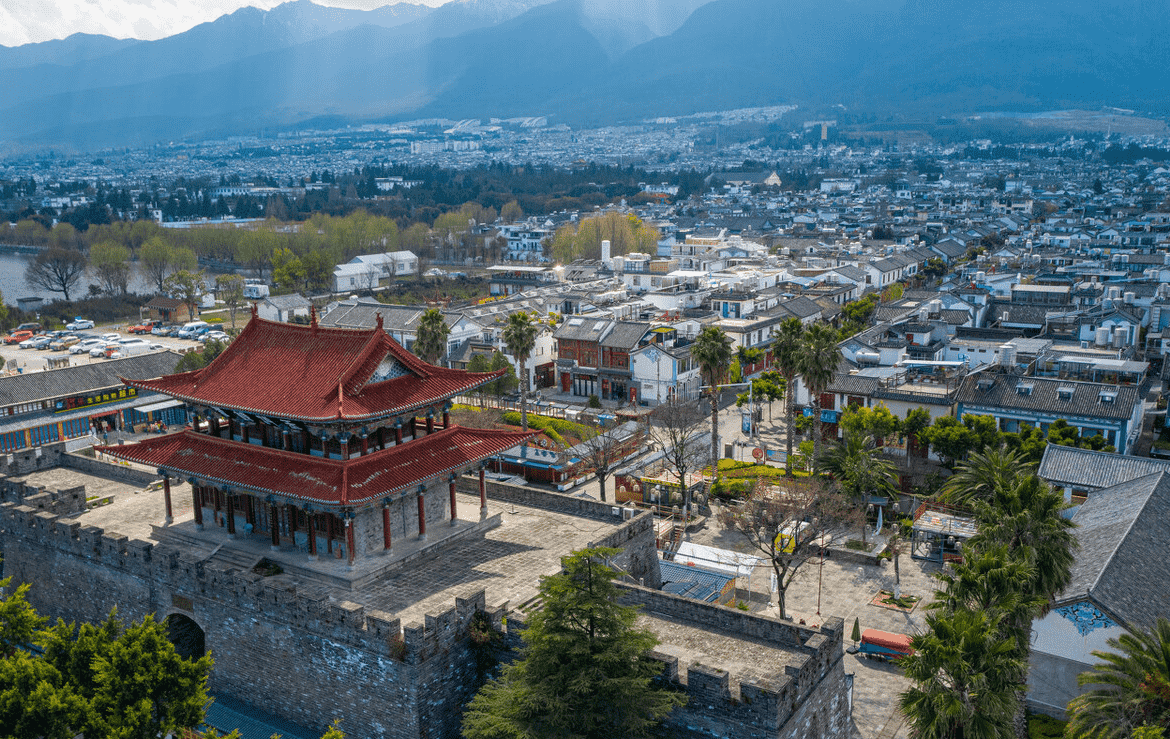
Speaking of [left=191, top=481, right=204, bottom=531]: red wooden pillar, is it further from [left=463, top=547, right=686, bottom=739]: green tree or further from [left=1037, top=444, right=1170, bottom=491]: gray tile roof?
[left=1037, top=444, right=1170, bottom=491]: gray tile roof

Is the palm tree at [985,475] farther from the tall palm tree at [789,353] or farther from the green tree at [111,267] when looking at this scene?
the green tree at [111,267]

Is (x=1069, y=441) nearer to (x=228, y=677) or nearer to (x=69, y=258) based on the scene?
(x=228, y=677)

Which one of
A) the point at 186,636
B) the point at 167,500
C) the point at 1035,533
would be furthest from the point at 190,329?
the point at 1035,533

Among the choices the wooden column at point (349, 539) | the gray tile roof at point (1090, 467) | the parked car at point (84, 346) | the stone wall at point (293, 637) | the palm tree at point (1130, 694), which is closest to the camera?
the palm tree at point (1130, 694)

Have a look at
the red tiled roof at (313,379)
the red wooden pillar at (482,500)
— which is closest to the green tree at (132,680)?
the red tiled roof at (313,379)

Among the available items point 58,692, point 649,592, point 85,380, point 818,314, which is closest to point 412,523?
point 649,592

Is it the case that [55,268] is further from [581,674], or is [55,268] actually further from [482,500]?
[581,674]
